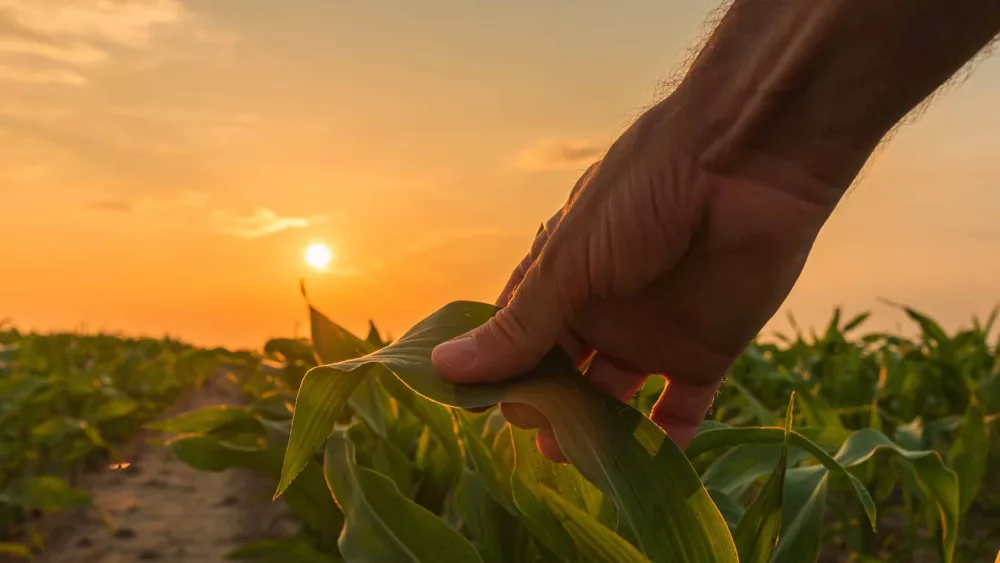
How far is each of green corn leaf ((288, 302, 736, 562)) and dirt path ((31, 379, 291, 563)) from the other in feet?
4.42

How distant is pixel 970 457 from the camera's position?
1.75 m

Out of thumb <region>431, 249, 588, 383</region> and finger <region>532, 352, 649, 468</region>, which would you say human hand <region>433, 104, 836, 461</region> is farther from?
finger <region>532, 352, 649, 468</region>

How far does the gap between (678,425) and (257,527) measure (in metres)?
1.62

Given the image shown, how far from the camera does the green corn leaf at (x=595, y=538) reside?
84 centimetres

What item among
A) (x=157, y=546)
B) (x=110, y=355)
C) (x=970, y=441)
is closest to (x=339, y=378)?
(x=970, y=441)

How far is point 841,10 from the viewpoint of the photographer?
93cm

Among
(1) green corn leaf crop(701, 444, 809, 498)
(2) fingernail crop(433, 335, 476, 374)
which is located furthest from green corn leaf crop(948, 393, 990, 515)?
(2) fingernail crop(433, 335, 476, 374)

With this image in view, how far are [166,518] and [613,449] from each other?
7.33ft

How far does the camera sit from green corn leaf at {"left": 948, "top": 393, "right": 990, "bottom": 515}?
1.73 m

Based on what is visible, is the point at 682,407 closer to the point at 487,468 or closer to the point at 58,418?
the point at 487,468

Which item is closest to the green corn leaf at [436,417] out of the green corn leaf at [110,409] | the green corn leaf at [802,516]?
the green corn leaf at [802,516]

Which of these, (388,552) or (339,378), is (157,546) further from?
(339,378)

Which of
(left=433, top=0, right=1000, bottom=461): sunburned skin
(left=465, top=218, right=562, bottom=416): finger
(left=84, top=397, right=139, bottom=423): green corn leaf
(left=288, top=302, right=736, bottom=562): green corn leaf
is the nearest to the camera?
(left=288, top=302, right=736, bottom=562): green corn leaf

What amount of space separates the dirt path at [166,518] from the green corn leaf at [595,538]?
4.63 ft
